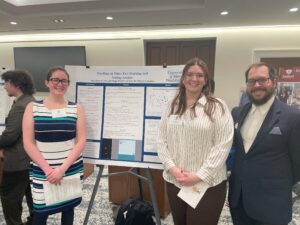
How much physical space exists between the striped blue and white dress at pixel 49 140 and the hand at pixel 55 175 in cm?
4

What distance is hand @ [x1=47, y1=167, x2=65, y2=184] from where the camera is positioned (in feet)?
5.68

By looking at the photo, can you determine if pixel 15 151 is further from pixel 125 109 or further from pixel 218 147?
pixel 218 147

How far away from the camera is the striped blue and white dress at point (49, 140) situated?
5.67 ft

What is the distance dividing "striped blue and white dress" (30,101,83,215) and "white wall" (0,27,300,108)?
420 centimetres

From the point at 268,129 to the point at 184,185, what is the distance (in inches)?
22.8

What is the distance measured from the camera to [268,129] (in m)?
1.43

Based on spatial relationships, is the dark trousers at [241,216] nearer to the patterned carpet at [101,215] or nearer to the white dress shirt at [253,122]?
the white dress shirt at [253,122]

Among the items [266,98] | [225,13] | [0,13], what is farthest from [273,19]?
[0,13]

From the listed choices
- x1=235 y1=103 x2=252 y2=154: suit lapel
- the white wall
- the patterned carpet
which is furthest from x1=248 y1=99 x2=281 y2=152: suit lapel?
the white wall

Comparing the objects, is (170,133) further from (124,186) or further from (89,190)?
(89,190)

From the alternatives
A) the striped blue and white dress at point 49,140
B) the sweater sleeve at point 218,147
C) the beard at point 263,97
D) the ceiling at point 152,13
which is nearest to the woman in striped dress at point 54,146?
the striped blue and white dress at point 49,140

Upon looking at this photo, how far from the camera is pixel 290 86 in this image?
391 cm

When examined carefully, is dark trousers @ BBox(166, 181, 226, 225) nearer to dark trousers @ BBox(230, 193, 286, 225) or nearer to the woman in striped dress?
dark trousers @ BBox(230, 193, 286, 225)

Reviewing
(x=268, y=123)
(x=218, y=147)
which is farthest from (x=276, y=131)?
(x=218, y=147)
